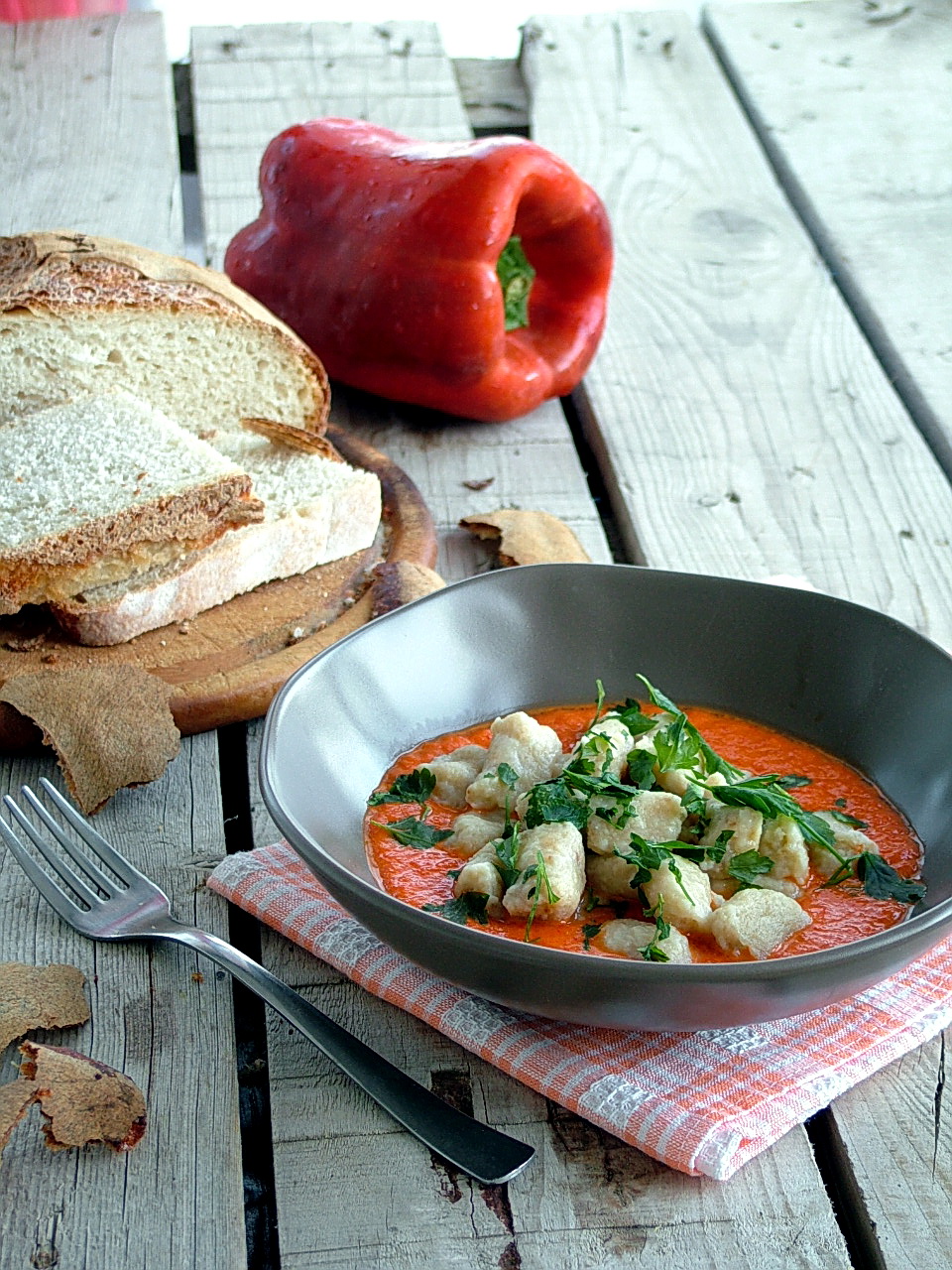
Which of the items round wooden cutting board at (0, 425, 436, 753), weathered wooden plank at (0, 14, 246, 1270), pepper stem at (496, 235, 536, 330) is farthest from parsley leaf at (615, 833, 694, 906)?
pepper stem at (496, 235, 536, 330)

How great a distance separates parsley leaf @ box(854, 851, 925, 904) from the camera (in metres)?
1.32

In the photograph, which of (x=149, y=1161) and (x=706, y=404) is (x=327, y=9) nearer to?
(x=706, y=404)

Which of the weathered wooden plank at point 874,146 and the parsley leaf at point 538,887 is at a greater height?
the parsley leaf at point 538,887

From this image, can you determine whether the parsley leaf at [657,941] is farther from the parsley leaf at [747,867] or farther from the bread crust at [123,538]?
the bread crust at [123,538]

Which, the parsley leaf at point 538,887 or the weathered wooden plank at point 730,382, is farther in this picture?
the weathered wooden plank at point 730,382

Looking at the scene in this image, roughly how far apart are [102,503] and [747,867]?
1.03m

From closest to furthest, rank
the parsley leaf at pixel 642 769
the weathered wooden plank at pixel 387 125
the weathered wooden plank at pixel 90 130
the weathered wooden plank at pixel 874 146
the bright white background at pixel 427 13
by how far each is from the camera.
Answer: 1. the parsley leaf at pixel 642 769
2. the weathered wooden plank at pixel 387 125
3. the weathered wooden plank at pixel 874 146
4. the weathered wooden plank at pixel 90 130
5. the bright white background at pixel 427 13

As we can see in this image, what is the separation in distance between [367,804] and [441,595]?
0.92ft

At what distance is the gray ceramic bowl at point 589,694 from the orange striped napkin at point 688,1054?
0.08m

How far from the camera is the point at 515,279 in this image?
270 centimetres

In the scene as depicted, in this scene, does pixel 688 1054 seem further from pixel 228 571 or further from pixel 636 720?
pixel 228 571

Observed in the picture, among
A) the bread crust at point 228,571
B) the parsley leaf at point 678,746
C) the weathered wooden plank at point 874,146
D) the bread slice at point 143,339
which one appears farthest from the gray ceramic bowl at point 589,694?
the weathered wooden plank at point 874,146

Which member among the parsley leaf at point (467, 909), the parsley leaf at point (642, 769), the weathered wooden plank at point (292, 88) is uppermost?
the parsley leaf at point (642, 769)

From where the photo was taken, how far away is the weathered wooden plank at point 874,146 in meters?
2.81
